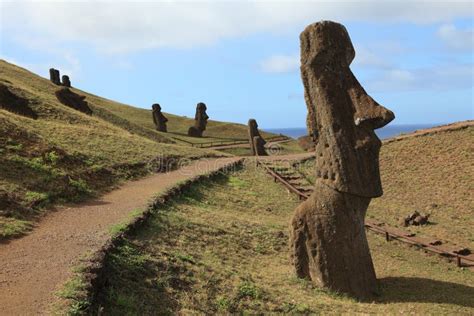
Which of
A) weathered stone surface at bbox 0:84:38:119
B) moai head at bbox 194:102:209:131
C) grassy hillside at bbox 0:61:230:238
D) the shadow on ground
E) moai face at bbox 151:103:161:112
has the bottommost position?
the shadow on ground

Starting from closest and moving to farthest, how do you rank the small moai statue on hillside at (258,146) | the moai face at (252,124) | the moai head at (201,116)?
the small moai statue on hillside at (258,146) → the moai face at (252,124) → the moai head at (201,116)

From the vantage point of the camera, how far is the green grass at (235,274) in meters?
9.50

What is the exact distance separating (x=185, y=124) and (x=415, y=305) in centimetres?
6183

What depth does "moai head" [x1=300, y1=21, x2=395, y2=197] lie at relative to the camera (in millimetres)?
11359

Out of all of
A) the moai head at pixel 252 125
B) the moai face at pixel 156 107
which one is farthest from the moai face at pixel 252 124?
the moai face at pixel 156 107

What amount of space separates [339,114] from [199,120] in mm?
47458

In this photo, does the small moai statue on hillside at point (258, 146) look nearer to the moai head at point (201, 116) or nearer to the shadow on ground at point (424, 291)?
the moai head at point (201, 116)

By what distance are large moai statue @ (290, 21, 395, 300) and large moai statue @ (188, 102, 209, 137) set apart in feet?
151

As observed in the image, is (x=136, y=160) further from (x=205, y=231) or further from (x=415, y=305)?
(x=415, y=305)

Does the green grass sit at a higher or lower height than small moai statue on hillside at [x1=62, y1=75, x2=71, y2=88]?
lower

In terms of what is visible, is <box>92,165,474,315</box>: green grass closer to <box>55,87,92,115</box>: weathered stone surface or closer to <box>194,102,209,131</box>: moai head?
<box>55,87,92,115</box>: weathered stone surface

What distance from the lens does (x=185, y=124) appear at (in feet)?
233

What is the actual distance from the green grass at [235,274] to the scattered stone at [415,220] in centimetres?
267

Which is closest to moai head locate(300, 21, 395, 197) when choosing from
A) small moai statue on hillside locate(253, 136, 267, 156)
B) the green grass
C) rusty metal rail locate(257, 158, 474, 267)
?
the green grass
